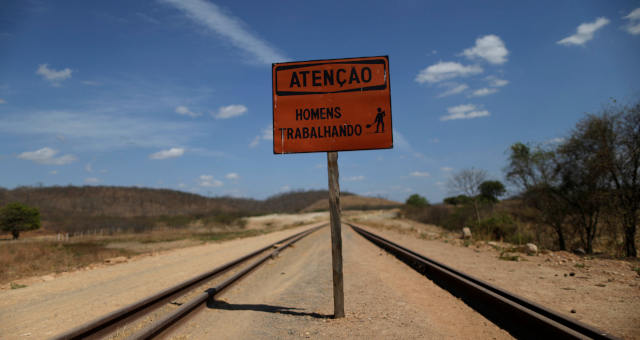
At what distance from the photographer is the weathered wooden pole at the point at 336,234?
5.38 metres

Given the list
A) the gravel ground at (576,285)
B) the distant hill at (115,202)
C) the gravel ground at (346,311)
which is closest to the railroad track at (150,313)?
the gravel ground at (346,311)

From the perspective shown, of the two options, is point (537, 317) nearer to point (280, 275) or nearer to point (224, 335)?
point (224, 335)

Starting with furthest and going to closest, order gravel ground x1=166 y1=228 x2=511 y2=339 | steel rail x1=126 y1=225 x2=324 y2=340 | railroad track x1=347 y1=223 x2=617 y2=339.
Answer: gravel ground x1=166 y1=228 x2=511 y2=339, steel rail x1=126 y1=225 x2=324 y2=340, railroad track x1=347 y1=223 x2=617 y2=339

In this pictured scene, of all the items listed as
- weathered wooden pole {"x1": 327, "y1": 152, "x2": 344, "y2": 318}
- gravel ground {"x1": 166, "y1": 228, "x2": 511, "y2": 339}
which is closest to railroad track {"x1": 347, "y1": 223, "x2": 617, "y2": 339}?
gravel ground {"x1": 166, "y1": 228, "x2": 511, "y2": 339}

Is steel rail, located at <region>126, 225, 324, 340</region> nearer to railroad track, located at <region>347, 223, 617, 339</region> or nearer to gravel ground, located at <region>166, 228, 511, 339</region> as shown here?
gravel ground, located at <region>166, 228, 511, 339</region>

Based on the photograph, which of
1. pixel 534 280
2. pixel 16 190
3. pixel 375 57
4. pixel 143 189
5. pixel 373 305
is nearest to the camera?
pixel 375 57

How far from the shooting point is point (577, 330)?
3984 millimetres

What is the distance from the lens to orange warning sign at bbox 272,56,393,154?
5500 mm

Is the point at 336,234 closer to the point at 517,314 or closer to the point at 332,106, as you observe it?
the point at 332,106

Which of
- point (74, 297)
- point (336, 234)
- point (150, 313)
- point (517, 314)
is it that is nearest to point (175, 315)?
point (150, 313)

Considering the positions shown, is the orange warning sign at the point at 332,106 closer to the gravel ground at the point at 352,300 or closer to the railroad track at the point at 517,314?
the gravel ground at the point at 352,300

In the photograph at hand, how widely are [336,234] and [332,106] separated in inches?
80.8

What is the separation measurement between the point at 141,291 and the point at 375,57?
24.2ft

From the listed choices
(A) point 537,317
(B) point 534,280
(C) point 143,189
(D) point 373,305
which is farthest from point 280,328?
(C) point 143,189
